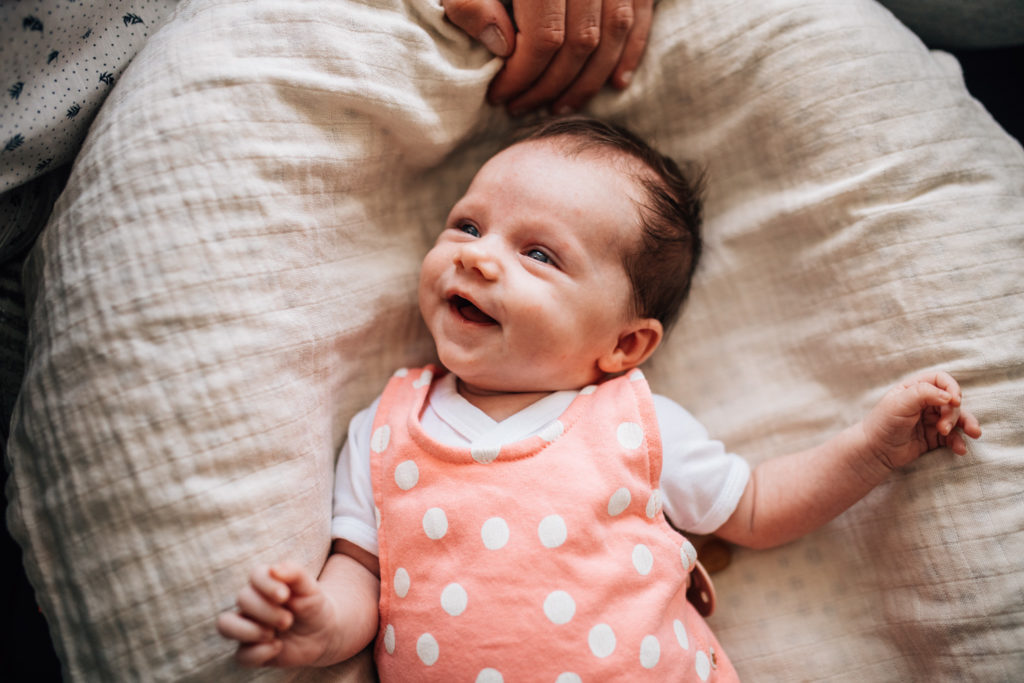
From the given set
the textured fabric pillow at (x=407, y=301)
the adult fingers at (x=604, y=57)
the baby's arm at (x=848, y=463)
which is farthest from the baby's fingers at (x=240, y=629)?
the adult fingers at (x=604, y=57)

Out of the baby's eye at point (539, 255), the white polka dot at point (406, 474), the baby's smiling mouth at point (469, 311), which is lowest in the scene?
the white polka dot at point (406, 474)

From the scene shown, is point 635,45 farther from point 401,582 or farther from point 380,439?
point 401,582

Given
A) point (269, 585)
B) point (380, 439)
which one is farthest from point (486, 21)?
point (269, 585)

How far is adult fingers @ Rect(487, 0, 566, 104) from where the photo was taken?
1115mm

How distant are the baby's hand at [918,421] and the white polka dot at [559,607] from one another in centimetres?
52

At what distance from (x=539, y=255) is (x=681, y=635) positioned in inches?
24.3

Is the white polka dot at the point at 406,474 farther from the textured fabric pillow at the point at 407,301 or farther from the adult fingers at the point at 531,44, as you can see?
the adult fingers at the point at 531,44

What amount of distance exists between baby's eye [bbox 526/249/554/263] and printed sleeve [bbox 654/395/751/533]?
0.31 meters

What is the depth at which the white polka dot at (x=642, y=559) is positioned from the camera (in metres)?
0.97

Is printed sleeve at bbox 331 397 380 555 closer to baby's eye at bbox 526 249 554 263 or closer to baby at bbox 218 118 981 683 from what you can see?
baby at bbox 218 118 981 683

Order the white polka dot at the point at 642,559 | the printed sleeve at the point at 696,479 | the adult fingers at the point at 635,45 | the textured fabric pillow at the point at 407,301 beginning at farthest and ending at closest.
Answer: the adult fingers at the point at 635,45
the printed sleeve at the point at 696,479
the white polka dot at the point at 642,559
the textured fabric pillow at the point at 407,301

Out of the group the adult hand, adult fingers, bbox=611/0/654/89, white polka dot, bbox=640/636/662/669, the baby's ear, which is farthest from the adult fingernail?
white polka dot, bbox=640/636/662/669

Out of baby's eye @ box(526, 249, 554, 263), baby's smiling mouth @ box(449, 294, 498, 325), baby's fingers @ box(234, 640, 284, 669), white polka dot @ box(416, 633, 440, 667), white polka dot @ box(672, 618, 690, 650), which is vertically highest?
baby's eye @ box(526, 249, 554, 263)

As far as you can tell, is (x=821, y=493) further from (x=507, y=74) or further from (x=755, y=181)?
(x=507, y=74)
